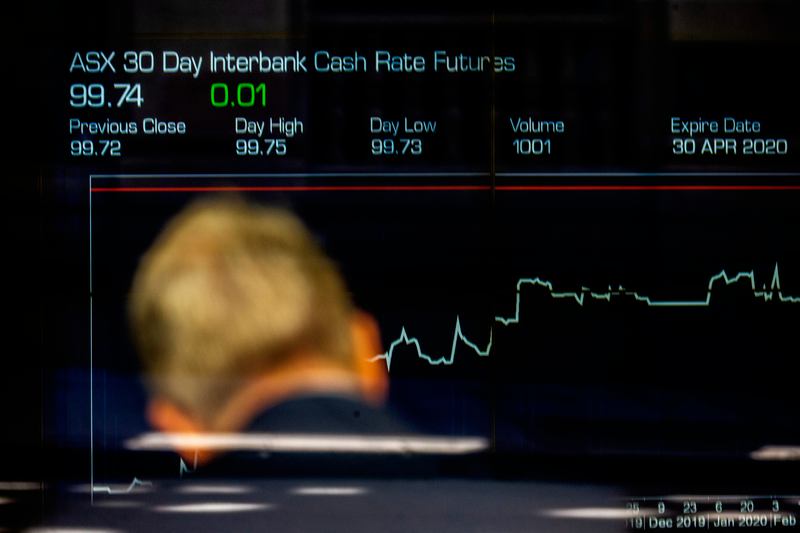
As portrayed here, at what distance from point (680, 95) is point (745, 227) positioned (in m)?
0.51

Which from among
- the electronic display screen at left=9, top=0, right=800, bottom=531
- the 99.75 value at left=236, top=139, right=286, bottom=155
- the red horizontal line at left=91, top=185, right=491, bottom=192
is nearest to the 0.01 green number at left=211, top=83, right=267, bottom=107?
the electronic display screen at left=9, top=0, right=800, bottom=531

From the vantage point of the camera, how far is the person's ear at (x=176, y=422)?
2.35 meters

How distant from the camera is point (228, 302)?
2.33 m

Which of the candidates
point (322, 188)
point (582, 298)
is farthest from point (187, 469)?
point (582, 298)

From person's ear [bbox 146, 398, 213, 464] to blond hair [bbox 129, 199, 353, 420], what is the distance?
3 cm

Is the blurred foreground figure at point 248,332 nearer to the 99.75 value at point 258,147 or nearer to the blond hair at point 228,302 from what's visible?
the blond hair at point 228,302

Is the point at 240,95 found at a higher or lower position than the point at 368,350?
higher

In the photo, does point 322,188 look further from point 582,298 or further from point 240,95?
point 582,298

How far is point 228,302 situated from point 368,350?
50 cm

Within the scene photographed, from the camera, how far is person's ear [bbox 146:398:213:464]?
235 centimetres

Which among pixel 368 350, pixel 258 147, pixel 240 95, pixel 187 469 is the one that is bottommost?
pixel 187 469

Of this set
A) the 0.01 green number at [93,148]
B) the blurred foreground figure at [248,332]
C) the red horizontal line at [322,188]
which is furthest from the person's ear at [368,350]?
the 0.01 green number at [93,148]

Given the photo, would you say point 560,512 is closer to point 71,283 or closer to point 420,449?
point 420,449

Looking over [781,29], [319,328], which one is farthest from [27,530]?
[781,29]
